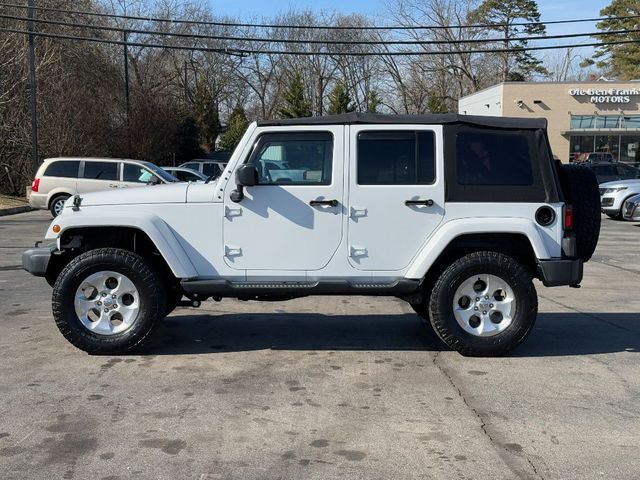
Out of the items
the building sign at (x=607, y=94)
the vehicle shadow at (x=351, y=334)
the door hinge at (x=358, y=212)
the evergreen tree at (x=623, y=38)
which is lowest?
the vehicle shadow at (x=351, y=334)

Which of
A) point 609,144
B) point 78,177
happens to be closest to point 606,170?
point 609,144

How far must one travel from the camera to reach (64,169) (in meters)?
19.6

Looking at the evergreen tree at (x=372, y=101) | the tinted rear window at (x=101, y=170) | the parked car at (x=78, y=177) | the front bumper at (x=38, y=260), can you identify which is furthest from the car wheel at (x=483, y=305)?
the evergreen tree at (x=372, y=101)

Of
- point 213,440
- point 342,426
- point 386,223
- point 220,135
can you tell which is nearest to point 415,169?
point 386,223

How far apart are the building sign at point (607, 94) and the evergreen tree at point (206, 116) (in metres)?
26.0

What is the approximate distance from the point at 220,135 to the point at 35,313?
52.0m

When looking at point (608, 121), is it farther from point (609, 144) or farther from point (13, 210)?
point (13, 210)

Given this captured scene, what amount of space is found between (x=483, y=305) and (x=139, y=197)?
3.23m

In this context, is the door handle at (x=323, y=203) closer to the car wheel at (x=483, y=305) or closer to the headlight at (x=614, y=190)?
the car wheel at (x=483, y=305)

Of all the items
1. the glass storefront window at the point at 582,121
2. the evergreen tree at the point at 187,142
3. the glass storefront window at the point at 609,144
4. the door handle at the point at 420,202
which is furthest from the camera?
the glass storefront window at the point at 609,144

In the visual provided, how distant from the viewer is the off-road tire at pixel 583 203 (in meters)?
6.19

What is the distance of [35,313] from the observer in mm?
7812

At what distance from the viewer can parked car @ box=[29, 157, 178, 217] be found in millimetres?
19453

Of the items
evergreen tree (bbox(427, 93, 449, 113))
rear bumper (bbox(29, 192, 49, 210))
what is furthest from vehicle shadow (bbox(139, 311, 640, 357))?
evergreen tree (bbox(427, 93, 449, 113))
